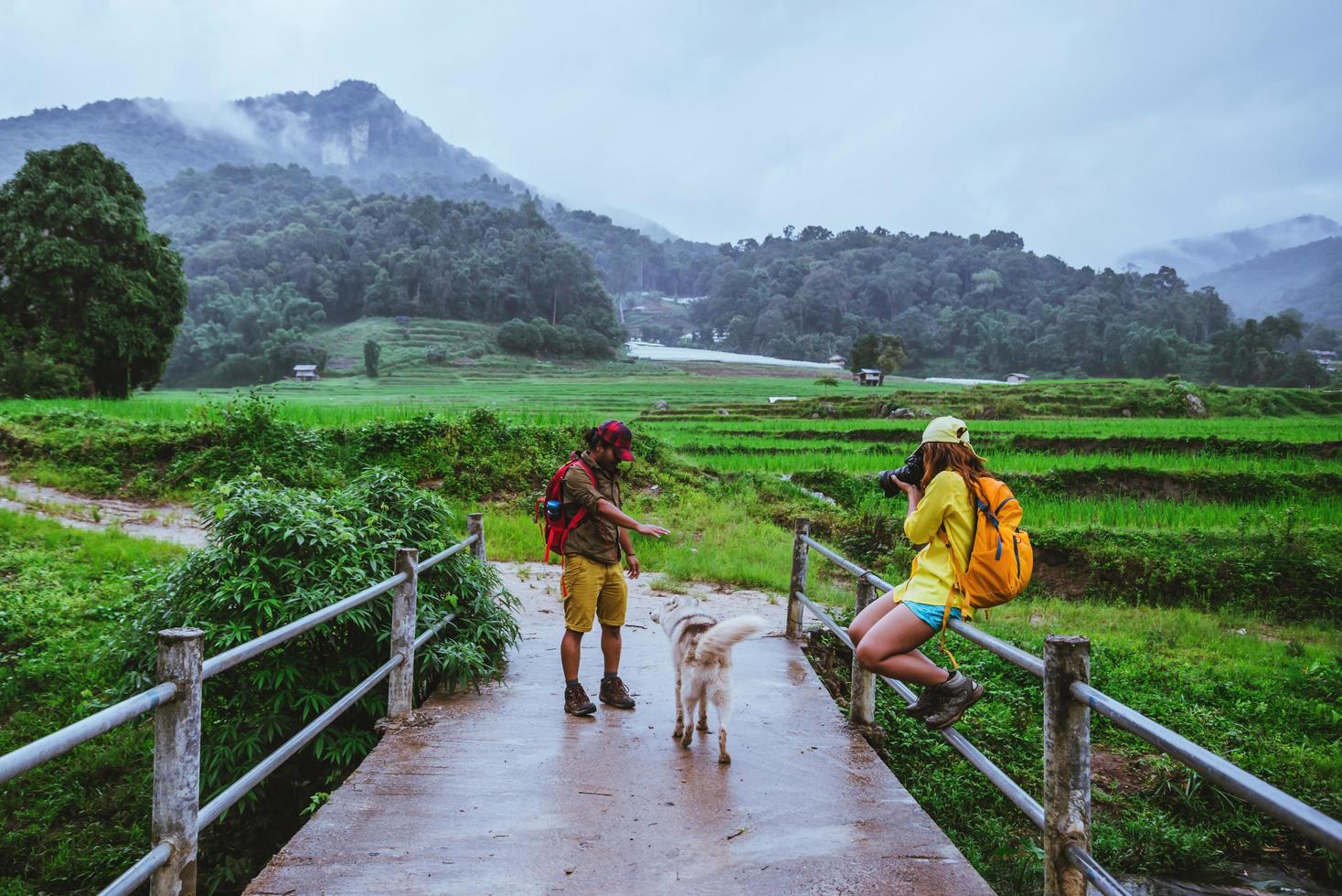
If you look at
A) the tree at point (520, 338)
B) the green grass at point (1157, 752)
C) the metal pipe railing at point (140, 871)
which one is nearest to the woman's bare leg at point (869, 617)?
the green grass at point (1157, 752)

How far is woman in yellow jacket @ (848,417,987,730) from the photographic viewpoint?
135 inches

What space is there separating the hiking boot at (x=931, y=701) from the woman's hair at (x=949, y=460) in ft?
2.96

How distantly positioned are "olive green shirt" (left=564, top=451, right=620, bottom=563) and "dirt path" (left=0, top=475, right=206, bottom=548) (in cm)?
790

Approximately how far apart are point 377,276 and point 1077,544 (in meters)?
77.5

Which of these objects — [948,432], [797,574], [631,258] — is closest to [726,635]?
[948,432]

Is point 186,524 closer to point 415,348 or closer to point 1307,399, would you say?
point 1307,399

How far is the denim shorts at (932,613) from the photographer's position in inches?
135

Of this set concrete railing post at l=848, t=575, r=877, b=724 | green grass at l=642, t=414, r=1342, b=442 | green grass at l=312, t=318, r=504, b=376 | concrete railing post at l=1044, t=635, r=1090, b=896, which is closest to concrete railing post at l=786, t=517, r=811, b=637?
concrete railing post at l=848, t=575, r=877, b=724

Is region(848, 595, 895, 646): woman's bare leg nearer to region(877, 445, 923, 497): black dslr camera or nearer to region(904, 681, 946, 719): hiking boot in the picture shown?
region(904, 681, 946, 719): hiking boot

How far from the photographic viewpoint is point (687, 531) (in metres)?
12.2

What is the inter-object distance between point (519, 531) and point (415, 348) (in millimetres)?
56422

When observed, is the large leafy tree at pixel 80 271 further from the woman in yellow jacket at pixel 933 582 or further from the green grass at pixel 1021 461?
the woman in yellow jacket at pixel 933 582

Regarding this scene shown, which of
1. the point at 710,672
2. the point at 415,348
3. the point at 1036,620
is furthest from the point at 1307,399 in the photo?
the point at 415,348

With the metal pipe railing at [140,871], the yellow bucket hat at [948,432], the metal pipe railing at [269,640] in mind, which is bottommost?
the metal pipe railing at [140,871]
